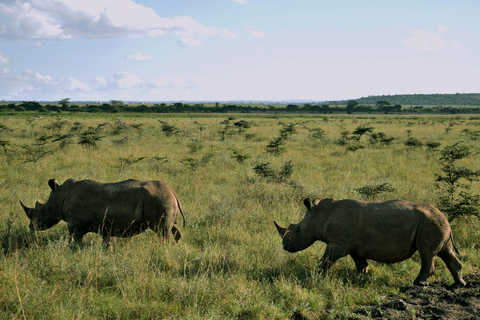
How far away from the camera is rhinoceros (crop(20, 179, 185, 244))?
5496mm

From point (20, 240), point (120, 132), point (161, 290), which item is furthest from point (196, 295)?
point (120, 132)

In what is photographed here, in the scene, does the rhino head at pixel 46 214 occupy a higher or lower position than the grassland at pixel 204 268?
higher

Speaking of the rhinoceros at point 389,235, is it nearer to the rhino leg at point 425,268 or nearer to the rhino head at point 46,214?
the rhino leg at point 425,268

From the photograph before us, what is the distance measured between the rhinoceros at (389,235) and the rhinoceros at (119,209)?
244cm

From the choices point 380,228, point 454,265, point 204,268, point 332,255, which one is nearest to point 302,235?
point 332,255

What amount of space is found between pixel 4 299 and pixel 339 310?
12.3 ft

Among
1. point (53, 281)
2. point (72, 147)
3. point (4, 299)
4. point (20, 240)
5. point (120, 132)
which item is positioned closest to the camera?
point (4, 299)

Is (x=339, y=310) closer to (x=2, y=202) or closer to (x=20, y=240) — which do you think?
(x=20, y=240)

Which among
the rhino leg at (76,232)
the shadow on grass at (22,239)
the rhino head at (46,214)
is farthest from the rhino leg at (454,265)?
the rhino head at (46,214)

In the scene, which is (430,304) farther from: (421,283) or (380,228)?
(380,228)

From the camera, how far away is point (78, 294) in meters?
4.13

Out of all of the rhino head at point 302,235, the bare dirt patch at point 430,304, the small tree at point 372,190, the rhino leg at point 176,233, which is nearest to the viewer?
the bare dirt patch at point 430,304

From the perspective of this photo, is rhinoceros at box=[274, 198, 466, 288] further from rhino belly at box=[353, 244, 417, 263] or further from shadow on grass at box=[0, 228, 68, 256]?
shadow on grass at box=[0, 228, 68, 256]

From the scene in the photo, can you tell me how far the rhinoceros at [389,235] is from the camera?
4676mm
